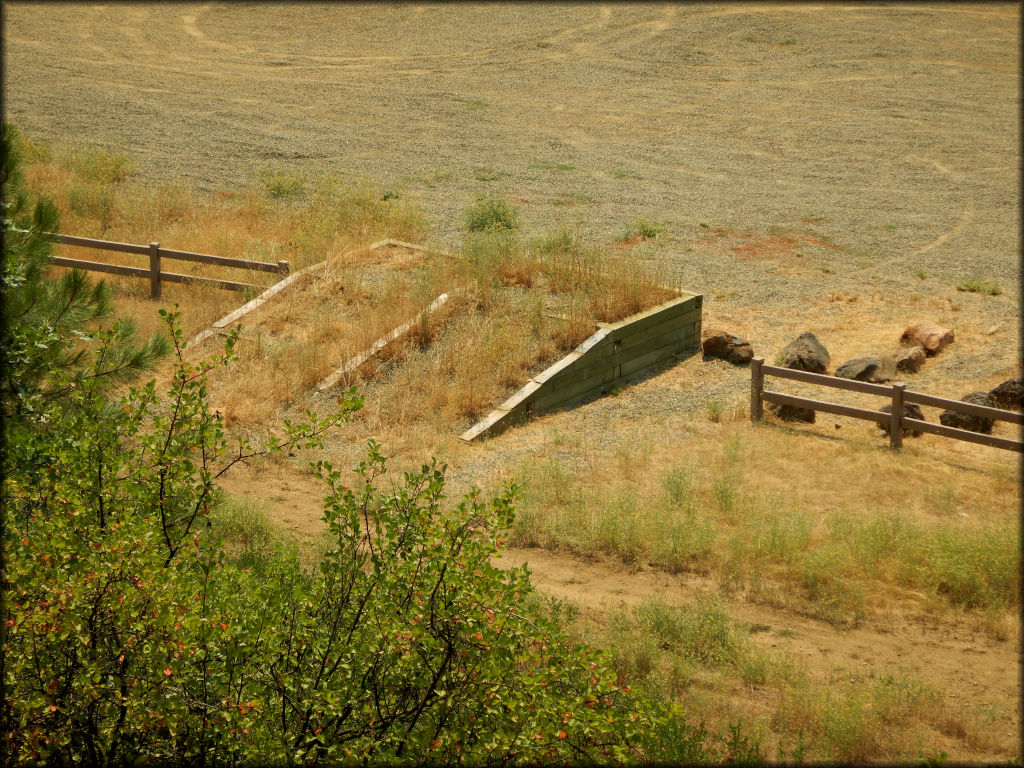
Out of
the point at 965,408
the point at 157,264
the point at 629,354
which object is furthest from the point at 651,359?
the point at 157,264

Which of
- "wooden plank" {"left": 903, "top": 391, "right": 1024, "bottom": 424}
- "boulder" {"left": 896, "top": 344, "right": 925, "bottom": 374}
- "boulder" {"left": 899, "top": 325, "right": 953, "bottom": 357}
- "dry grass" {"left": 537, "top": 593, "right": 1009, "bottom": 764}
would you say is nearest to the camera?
"dry grass" {"left": 537, "top": 593, "right": 1009, "bottom": 764}

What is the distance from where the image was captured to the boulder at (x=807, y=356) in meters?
11.9

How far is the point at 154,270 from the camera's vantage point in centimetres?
1383

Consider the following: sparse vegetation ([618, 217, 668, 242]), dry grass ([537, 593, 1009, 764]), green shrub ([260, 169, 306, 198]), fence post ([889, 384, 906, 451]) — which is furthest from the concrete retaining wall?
green shrub ([260, 169, 306, 198])

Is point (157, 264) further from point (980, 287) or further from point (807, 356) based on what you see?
point (980, 287)

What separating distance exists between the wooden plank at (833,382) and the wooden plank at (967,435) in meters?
0.36

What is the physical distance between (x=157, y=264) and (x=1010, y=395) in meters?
10.8

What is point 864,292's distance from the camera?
49.3ft

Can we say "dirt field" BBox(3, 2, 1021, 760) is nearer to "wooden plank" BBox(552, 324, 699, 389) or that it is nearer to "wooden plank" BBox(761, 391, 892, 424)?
"wooden plank" BBox(761, 391, 892, 424)

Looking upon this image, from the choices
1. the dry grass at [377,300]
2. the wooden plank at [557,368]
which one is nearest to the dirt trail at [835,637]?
the dry grass at [377,300]

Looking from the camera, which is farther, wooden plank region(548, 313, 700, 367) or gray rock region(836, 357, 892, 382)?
gray rock region(836, 357, 892, 382)

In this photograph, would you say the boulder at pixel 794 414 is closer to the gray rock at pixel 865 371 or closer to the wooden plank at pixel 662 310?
the gray rock at pixel 865 371

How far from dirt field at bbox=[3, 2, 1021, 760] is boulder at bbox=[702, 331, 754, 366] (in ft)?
1.22

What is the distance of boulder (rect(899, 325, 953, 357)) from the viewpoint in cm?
1270
